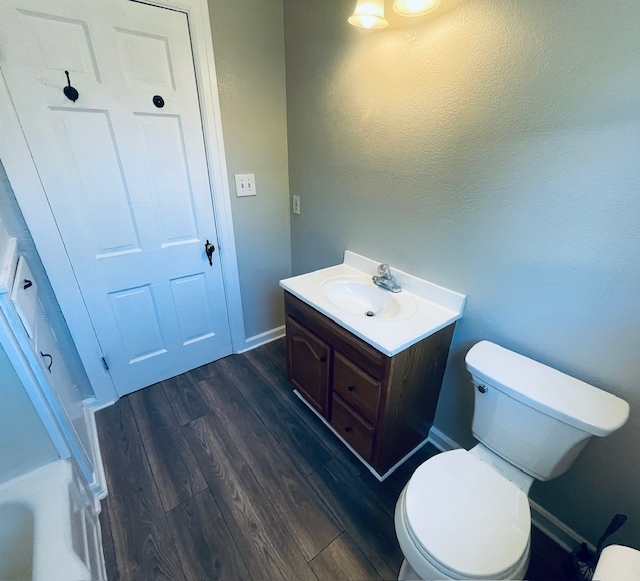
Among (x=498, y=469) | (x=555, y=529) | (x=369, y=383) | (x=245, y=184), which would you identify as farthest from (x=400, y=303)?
(x=245, y=184)

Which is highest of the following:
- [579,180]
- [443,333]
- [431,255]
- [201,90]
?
[201,90]

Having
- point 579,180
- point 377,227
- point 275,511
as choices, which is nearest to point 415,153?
point 377,227

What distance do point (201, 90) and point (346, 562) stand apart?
219 cm

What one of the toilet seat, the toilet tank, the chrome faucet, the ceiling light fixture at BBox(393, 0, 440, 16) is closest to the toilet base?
the toilet seat

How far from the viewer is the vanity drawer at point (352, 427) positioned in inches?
52.0

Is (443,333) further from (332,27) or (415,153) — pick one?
(332,27)

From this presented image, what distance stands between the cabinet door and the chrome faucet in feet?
1.34

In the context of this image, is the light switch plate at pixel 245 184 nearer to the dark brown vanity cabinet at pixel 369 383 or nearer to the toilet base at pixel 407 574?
the dark brown vanity cabinet at pixel 369 383

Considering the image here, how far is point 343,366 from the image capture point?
1.32 m

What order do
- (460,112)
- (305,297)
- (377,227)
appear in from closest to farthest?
(460,112), (305,297), (377,227)

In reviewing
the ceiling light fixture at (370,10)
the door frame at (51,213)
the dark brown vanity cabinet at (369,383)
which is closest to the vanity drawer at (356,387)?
the dark brown vanity cabinet at (369,383)

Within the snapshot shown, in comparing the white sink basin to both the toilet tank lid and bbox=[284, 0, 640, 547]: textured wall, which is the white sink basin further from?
the toilet tank lid

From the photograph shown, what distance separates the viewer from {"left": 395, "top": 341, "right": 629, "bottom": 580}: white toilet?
2.60 feet

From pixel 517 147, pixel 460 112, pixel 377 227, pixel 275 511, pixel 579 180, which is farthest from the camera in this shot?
pixel 377 227
